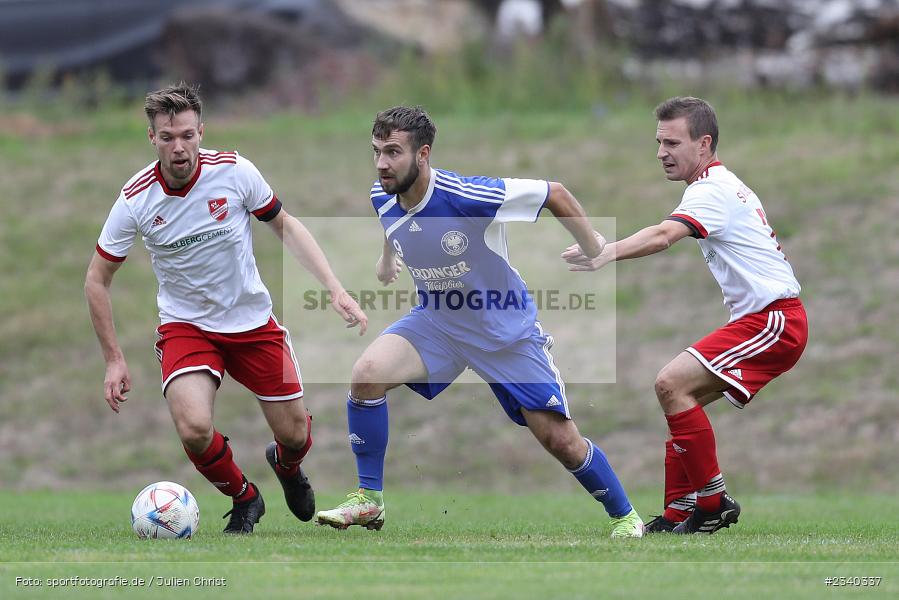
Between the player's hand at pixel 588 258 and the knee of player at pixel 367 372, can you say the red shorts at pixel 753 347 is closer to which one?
the player's hand at pixel 588 258

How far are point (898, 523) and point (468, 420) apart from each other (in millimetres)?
7252

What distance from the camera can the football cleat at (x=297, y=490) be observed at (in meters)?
7.51

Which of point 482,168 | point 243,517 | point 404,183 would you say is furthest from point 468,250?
point 482,168

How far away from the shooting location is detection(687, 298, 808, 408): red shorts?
7020mm

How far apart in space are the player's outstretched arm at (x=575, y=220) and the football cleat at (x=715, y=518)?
159 centimetres

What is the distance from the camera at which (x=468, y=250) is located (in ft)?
23.4

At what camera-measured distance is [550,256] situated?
17.4 meters

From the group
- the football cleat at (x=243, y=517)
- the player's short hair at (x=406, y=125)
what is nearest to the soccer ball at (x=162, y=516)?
the football cleat at (x=243, y=517)

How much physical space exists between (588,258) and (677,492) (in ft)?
5.33

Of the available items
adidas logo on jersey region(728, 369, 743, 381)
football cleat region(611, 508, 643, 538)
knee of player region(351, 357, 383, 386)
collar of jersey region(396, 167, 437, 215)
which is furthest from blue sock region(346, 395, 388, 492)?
adidas logo on jersey region(728, 369, 743, 381)

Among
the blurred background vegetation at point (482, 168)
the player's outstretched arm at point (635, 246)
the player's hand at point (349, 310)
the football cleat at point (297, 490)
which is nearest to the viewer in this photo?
the player's outstretched arm at point (635, 246)

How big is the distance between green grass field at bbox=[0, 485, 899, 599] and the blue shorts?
74cm

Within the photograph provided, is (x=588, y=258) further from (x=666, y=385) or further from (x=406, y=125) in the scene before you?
(x=406, y=125)

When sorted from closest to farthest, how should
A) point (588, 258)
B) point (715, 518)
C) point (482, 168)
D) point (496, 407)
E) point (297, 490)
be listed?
point (588, 258) → point (715, 518) → point (297, 490) → point (496, 407) → point (482, 168)
